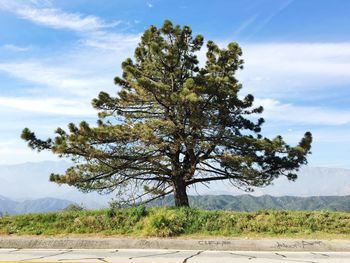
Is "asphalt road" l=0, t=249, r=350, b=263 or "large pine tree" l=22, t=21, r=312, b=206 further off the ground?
"large pine tree" l=22, t=21, r=312, b=206

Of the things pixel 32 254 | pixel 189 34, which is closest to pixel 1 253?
pixel 32 254

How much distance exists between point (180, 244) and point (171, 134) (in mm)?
10461

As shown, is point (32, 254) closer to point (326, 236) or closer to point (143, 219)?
point (143, 219)

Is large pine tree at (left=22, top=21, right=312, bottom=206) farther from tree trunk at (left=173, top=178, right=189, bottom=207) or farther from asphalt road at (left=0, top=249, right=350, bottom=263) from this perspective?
asphalt road at (left=0, top=249, right=350, bottom=263)

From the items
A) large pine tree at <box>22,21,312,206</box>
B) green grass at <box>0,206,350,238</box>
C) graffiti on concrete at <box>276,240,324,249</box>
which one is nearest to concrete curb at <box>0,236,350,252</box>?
graffiti on concrete at <box>276,240,324,249</box>

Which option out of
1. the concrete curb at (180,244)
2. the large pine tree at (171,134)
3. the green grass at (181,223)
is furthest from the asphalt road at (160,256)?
the large pine tree at (171,134)

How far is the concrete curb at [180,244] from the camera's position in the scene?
→ 11047 mm

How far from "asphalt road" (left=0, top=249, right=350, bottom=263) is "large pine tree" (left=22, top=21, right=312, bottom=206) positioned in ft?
32.4

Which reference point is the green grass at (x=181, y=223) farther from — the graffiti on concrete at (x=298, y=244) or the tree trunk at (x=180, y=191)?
the tree trunk at (x=180, y=191)

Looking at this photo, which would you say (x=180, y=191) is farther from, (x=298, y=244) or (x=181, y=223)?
(x=298, y=244)

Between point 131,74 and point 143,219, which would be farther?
point 131,74

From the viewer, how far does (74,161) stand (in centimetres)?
2177

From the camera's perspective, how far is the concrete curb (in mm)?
11047

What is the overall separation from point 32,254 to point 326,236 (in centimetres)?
746
